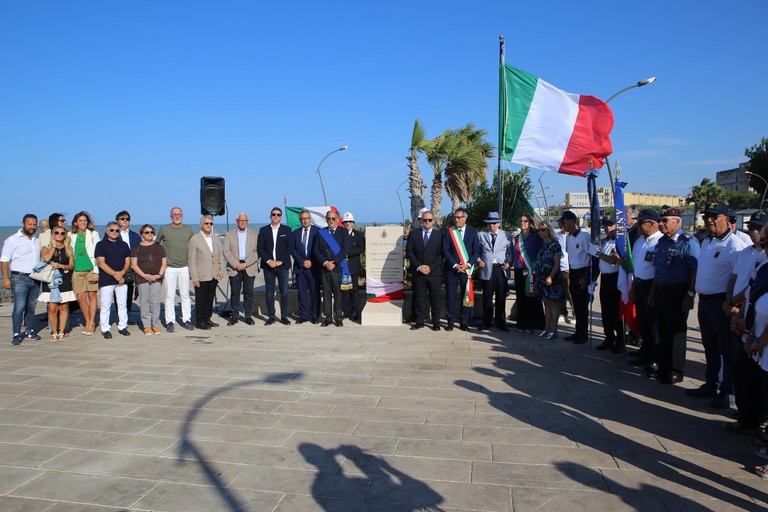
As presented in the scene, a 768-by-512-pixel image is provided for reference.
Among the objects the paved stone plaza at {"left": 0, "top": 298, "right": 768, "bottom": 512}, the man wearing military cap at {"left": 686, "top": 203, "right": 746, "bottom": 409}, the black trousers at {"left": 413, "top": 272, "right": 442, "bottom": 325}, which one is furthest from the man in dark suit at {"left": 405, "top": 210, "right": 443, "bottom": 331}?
the man wearing military cap at {"left": 686, "top": 203, "right": 746, "bottom": 409}

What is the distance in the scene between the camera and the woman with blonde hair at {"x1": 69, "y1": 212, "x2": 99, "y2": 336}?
28.1ft

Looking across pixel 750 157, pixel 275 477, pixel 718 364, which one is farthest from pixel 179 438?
pixel 750 157

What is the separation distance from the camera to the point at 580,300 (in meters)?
7.80

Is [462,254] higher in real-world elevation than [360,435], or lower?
higher

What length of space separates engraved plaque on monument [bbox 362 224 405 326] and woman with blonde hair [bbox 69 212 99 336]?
464 cm

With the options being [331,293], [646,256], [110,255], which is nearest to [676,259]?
[646,256]

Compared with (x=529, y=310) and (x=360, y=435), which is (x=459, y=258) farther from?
(x=360, y=435)

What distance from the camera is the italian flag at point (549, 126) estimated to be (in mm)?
8352

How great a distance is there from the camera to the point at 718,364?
5.24 metres

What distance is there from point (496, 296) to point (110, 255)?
644cm

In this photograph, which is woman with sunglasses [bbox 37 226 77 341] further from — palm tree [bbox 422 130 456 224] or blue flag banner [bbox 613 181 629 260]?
palm tree [bbox 422 130 456 224]

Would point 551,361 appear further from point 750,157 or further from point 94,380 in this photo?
point 750,157

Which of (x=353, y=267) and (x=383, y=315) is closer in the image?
(x=383, y=315)

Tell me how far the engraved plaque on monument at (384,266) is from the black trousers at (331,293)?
532mm
